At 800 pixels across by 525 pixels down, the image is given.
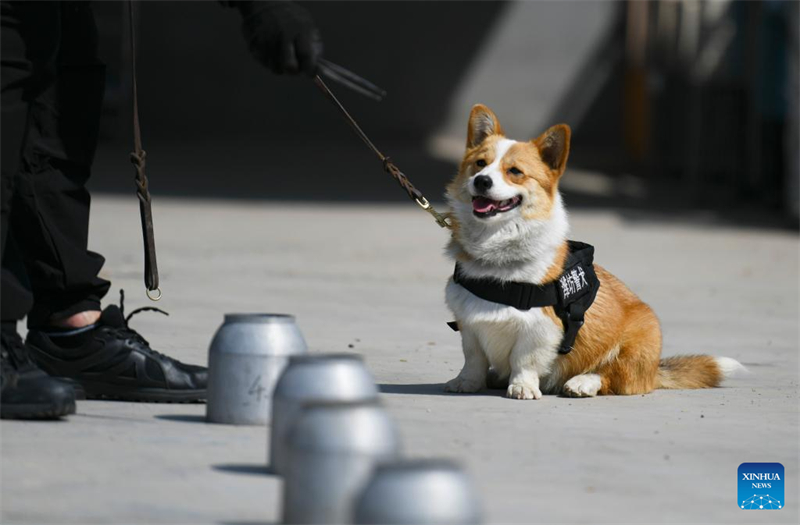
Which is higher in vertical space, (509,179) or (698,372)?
(509,179)

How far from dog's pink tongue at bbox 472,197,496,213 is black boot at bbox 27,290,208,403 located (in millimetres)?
1208

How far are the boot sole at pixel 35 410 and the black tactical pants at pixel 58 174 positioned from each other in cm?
27

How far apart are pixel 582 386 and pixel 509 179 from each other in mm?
811

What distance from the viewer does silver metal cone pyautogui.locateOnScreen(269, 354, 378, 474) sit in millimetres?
3197

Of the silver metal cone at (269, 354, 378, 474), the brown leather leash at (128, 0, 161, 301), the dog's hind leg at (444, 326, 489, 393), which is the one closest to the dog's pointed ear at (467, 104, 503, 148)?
the dog's hind leg at (444, 326, 489, 393)

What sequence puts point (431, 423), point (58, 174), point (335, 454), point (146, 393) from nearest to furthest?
point (335, 454) → point (431, 423) → point (58, 174) → point (146, 393)

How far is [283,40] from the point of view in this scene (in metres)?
3.85

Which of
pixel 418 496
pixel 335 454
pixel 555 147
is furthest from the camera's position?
pixel 555 147

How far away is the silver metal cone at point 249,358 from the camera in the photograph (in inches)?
151

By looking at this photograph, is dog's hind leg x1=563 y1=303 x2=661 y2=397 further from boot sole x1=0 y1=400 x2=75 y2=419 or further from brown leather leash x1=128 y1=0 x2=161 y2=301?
boot sole x1=0 y1=400 x2=75 y2=419

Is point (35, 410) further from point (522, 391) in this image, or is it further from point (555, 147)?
point (555, 147)

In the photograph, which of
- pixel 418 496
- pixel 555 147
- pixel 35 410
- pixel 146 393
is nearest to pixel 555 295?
pixel 555 147

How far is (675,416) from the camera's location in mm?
4523

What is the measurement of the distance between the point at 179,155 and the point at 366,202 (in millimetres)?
6033
